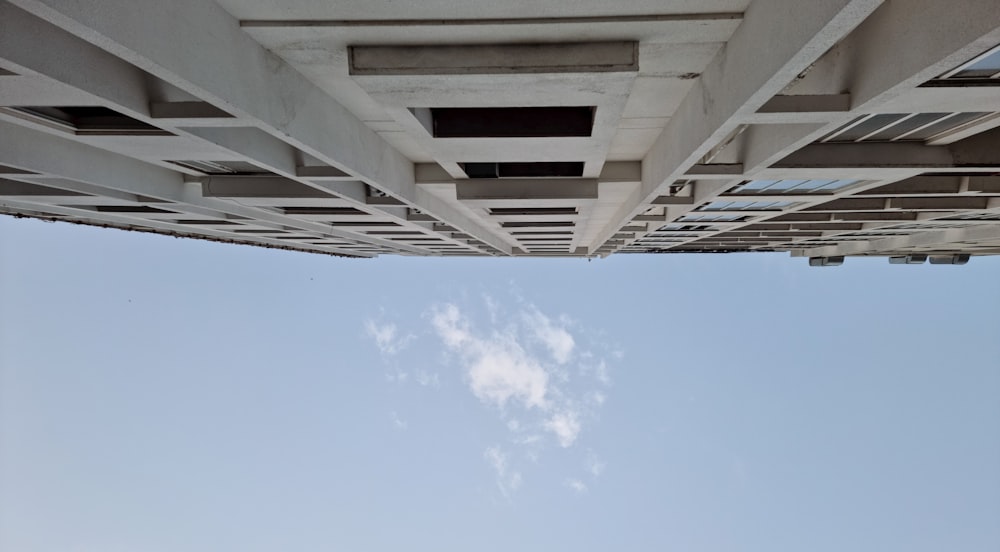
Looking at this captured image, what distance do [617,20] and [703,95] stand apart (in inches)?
88.0

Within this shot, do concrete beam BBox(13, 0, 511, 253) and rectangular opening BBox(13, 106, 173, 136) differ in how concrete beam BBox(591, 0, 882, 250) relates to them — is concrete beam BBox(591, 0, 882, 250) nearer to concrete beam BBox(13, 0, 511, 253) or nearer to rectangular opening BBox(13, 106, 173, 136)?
concrete beam BBox(13, 0, 511, 253)

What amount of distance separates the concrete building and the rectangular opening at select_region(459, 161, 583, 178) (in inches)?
2.2

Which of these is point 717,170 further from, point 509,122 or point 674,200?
point 509,122

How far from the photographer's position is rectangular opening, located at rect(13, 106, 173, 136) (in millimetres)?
8617

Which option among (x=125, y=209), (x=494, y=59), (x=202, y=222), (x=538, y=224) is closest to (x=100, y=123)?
(x=494, y=59)

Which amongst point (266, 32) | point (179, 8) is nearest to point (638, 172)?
point (266, 32)

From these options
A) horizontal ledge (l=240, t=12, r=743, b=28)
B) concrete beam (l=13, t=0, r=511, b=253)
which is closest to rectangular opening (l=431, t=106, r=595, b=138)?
concrete beam (l=13, t=0, r=511, b=253)

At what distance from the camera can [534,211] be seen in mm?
17594

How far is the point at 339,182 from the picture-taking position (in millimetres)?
12320

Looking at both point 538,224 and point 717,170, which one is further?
point 538,224

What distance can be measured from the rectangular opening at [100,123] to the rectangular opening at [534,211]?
10.0 metres

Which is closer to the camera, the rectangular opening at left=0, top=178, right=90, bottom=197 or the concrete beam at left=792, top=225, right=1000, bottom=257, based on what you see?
the rectangular opening at left=0, top=178, right=90, bottom=197

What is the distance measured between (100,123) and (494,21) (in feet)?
22.9

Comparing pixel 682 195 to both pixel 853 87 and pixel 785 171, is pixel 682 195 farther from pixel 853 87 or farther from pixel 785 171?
pixel 853 87
